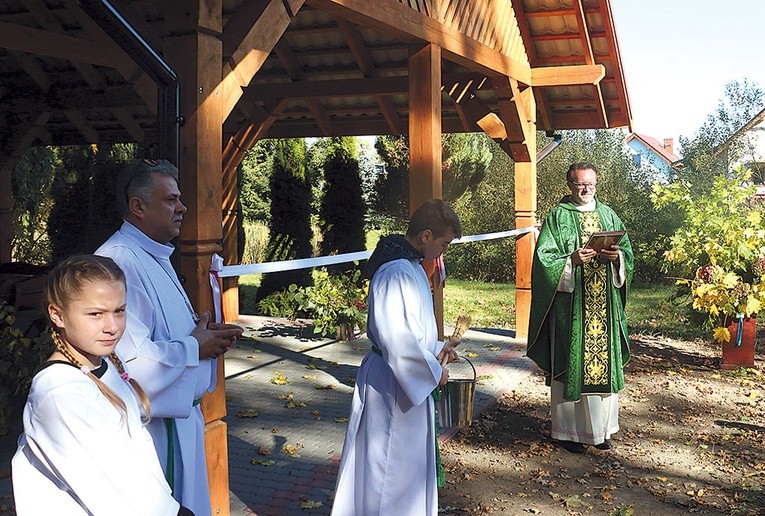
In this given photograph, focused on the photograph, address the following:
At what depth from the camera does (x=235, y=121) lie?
1281 centimetres

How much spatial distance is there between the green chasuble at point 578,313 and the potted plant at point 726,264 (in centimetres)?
326

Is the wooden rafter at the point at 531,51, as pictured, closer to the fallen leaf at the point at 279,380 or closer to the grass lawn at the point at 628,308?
the grass lawn at the point at 628,308

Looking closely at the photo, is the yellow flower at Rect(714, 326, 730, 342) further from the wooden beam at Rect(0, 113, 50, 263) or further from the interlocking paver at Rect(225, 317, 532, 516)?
the wooden beam at Rect(0, 113, 50, 263)

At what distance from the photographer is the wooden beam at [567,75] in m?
10.6

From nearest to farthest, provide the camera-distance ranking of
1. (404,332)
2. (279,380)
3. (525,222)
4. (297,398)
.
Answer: (404,332) < (297,398) < (279,380) < (525,222)

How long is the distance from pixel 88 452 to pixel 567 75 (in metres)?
9.73

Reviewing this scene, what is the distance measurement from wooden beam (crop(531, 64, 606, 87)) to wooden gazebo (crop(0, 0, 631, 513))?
2cm

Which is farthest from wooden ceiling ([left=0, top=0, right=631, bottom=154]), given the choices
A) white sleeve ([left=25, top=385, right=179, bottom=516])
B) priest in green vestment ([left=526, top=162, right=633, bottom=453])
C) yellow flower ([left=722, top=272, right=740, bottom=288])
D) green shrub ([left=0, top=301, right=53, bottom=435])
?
white sleeve ([left=25, top=385, right=179, bottom=516])

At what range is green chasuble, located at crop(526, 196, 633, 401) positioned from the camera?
6383mm

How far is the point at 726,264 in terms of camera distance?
9.68 metres

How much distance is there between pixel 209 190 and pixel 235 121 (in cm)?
873

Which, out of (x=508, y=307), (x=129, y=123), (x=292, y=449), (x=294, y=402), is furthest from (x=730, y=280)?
(x=129, y=123)

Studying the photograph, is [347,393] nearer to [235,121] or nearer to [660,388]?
[660,388]

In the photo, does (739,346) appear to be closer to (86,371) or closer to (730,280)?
(730,280)
